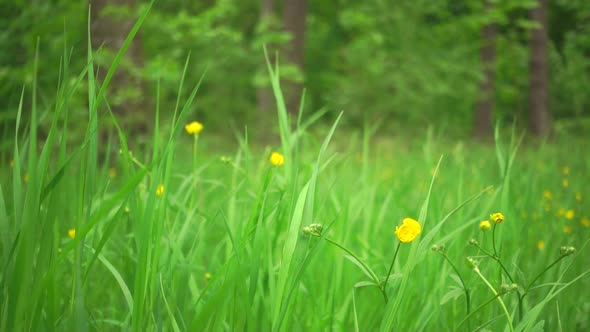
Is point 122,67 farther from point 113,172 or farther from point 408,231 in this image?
point 408,231

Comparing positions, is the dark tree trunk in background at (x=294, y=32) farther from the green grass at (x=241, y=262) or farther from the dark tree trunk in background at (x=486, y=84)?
the green grass at (x=241, y=262)

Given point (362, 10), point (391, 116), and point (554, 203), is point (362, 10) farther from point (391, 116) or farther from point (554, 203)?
point (554, 203)

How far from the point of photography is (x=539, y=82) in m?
8.11

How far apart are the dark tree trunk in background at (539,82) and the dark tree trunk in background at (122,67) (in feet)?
23.0

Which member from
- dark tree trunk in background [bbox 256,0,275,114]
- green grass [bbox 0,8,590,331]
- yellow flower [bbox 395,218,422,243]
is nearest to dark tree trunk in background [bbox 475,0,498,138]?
dark tree trunk in background [bbox 256,0,275,114]

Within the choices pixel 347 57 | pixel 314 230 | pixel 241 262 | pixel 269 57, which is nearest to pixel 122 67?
pixel 269 57

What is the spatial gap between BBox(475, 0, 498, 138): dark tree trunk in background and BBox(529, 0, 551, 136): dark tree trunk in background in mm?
918

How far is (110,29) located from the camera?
342cm

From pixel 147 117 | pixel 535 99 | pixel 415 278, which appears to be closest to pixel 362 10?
pixel 535 99

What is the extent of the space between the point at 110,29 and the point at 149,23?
4.52ft

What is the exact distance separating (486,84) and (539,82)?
1237mm

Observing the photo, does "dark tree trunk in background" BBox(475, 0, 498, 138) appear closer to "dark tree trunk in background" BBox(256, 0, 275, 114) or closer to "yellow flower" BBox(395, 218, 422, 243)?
"dark tree trunk in background" BBox(256, 0, 275, 114)

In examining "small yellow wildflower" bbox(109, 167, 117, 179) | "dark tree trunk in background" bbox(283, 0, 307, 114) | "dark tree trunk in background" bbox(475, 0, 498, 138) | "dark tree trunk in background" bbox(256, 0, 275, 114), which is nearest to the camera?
"small yellow wildflower" bbox(109, 167, 117, 179)

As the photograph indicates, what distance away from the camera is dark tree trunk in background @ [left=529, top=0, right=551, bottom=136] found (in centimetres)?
790
